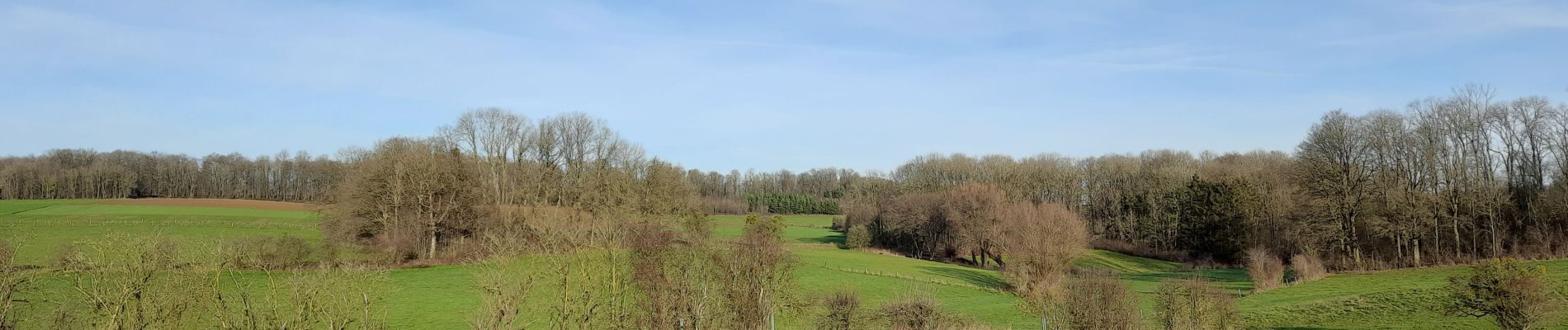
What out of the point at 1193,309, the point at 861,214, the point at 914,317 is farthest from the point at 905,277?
the point at 861,214

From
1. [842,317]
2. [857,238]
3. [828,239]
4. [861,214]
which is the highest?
[861,214]

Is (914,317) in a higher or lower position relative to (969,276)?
higher

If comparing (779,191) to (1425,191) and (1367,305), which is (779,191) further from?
(1367,305)

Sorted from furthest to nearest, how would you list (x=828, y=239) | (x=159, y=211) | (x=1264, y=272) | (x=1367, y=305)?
(x=828, y=239) → (x=159, y=211) → (x=1264, y=272) → (x=1367, y=305)

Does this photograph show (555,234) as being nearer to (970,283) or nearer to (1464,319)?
(970,283)

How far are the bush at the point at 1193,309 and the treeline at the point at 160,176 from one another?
76566mm

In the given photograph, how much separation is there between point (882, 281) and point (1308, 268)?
21896 mm

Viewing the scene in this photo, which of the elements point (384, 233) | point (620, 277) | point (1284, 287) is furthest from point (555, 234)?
point (1284, 287)

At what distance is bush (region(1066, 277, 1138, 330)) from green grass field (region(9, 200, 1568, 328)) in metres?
7.36

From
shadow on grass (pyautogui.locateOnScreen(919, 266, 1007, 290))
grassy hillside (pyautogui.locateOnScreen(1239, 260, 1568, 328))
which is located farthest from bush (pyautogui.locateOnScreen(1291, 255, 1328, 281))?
shadow on grass (pyautogui.locateOnScreen(919, 266, 1007, 290))

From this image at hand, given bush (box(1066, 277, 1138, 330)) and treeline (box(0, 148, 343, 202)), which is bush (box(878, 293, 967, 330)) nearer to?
bush (box(1066, 277, 1138, 330))

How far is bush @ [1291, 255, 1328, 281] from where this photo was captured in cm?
3962

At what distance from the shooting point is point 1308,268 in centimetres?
3988

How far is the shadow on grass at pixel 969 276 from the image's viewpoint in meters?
44.3
